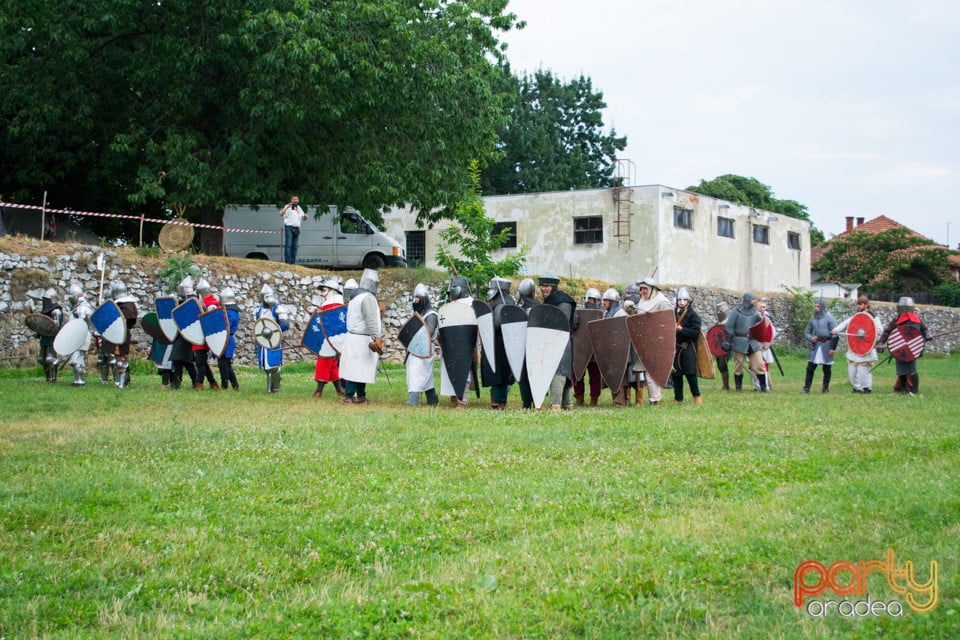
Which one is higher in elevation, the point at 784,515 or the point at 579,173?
the point at 579,173

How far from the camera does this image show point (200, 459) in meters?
7.58

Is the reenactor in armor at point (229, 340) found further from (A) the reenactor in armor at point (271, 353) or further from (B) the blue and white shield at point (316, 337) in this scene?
(B) the blue and white shield at point (316, 337)

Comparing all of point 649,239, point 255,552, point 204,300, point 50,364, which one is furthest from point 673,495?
point 649,239

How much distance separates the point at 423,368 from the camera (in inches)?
512

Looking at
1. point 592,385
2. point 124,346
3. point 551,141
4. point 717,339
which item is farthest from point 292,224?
point 551,141

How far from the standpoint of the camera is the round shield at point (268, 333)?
14.3 meters

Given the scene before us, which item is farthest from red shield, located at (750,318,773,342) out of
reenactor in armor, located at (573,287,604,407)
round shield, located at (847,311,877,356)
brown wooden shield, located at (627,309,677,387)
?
brown wooden shield, located at (627,309,677,387)

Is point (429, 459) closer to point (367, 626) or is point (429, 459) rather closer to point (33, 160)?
point (367, 626)

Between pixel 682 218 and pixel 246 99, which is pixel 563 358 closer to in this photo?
pixel 246 99

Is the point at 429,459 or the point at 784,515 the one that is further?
the point at 429,459

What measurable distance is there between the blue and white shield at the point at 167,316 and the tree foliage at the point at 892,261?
4685 cm

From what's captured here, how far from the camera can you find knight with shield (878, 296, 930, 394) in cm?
1579

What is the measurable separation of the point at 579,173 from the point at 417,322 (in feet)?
125

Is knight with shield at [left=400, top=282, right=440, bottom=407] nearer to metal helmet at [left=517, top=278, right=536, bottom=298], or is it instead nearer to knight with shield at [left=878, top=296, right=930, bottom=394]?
metal helmet at [left=517, top=278, right=536, bottom=298]
